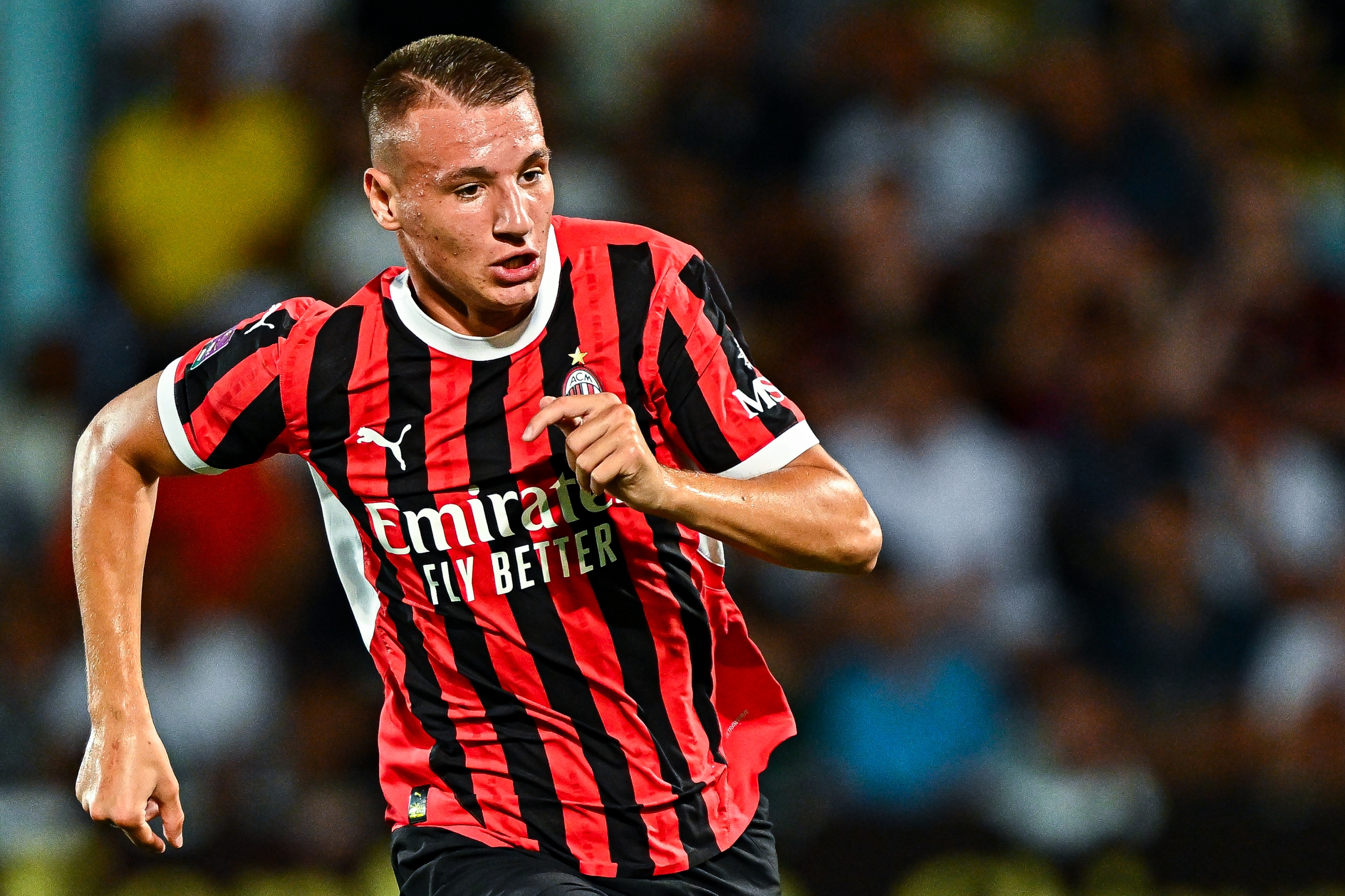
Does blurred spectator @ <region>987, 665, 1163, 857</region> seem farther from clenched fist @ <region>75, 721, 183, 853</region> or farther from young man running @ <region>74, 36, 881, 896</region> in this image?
clenched fist @ <region>75, 721, 183, 853</region>

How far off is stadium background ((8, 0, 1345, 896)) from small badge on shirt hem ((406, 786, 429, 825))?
7.88 ft

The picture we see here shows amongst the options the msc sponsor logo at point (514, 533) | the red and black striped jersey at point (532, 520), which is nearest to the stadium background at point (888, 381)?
the red and black striped jersey at point (532, 520)

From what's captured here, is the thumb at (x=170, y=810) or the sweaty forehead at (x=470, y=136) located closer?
the sweaty forehead at (x=470, y=136)

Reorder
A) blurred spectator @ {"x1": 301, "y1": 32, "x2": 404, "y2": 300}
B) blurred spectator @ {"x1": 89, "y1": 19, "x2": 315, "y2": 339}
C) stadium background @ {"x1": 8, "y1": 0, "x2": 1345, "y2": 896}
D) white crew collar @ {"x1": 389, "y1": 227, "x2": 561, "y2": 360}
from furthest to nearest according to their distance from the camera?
blurred spectator @ {"x1": 89, "y1": 19, "x2": 315, "y2": 339} → blurred spectator @ {"x1": 301, "y1": 32, "x2": 404, "y2": 300} → stadium background @ {"x1": 8, "y1": 0, "x2": 1345, "y2": 896} → white crew collar @ {"x1": 389, "y1": 227, "x2": 561, "y2": 360}

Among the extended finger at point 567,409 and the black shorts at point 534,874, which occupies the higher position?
the extended finger at point 567,409

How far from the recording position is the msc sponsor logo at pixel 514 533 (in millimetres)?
3334

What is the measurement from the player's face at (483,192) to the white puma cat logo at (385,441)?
0.31 m

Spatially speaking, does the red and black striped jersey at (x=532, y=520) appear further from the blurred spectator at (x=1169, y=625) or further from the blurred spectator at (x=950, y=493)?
the blurred spectator at (x=1169, y=625)

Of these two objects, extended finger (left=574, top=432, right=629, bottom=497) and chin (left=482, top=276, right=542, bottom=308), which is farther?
chin (left=482, top=276, right=542, bottom=308)

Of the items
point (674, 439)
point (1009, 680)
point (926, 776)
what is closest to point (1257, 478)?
point (1009, 680)

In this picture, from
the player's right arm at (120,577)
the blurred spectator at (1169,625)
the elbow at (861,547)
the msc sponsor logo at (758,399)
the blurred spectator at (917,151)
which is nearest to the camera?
the elbow at (861,547)

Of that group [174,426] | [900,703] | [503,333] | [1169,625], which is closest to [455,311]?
[503,333]

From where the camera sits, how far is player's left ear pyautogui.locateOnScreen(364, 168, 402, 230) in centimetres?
335

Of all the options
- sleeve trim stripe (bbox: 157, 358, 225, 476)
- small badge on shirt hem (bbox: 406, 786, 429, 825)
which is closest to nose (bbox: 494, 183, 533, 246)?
sleeve trim stripe (bbox: 157, 358, 225, 476)
